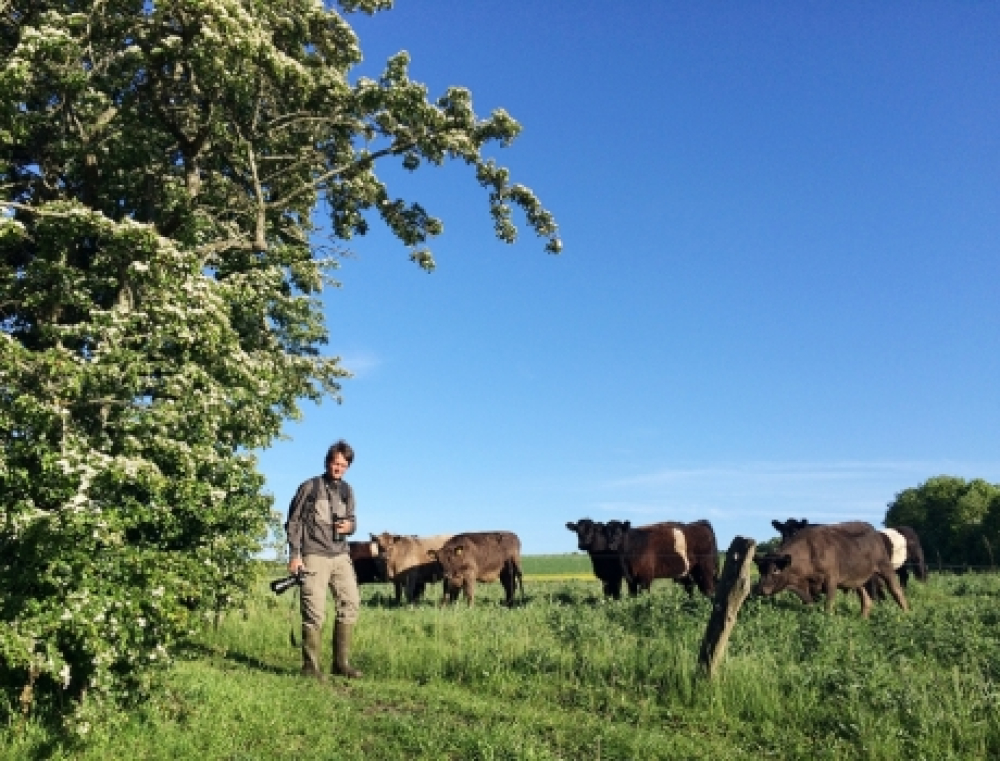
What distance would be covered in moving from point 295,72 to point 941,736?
43.8 ft

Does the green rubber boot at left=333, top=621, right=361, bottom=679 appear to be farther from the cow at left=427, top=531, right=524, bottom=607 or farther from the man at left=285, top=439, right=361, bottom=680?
the cow at left=427, top=531, right=524, bottom=607

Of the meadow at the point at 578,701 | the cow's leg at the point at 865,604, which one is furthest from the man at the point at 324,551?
the cow's leg at the point at 865,604

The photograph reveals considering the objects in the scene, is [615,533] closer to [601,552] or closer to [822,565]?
[601,552]

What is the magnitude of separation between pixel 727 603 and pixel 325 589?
504 cm

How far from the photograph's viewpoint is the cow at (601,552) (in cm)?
2555

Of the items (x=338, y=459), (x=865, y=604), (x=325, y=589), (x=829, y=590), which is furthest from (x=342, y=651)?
(x=865, y=604)

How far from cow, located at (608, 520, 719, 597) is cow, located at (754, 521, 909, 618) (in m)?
6.04

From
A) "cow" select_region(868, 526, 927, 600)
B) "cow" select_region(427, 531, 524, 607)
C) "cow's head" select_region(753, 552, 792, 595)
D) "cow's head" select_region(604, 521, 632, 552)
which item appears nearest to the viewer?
"cow's head" select_region(753, 552, 792, 595)

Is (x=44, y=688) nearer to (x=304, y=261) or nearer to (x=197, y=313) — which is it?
(x=197, y=313)

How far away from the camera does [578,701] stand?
29.8 ft

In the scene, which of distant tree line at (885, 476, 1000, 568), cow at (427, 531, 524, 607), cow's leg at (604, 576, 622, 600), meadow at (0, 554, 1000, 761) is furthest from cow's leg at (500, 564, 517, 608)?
distant tree line at (885, 476, 1000, 568)

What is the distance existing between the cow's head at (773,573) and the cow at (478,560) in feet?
26.5

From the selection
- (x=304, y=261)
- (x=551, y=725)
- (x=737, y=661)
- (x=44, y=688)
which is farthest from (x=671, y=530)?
(x=44, y=688)

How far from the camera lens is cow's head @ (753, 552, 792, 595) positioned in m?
17.5
